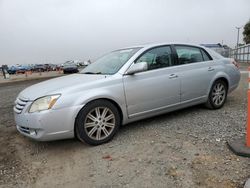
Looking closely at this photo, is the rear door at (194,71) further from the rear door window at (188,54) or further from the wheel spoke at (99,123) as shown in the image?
the wheel spoke at (99,123)

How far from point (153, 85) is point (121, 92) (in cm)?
67

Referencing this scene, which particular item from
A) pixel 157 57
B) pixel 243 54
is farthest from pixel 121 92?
pixel 243 54

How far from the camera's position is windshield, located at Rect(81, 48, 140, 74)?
15.4ft

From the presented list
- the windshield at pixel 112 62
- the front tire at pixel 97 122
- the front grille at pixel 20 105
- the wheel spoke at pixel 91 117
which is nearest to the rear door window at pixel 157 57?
the windshield at pixel 112 62

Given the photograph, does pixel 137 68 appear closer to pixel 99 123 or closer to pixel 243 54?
pixel 99 123

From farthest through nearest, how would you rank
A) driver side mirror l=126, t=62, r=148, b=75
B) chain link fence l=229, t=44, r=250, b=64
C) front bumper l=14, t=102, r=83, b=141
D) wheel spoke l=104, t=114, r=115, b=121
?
1. chain link fence l=229, t=44, r=250, b=64
2. driver side mirror l=126, t=62, r=148, b=75
3. wheel spoke l=104, t=114, r=115, b=121
4. front bumper l=14, t=102, r=83, b=141

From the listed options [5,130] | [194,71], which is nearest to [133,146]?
[194,71]

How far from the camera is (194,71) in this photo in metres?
5.29

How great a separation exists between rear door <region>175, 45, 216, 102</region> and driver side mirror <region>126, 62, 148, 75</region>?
3.34ft

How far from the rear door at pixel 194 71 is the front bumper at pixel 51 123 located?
Answer: 7.42ft

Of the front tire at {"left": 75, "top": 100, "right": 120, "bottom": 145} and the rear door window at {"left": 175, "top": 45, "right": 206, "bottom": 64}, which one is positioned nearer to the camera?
the front tire at {"left": 75, "top": 100, "right": 120, "bottom": 145}

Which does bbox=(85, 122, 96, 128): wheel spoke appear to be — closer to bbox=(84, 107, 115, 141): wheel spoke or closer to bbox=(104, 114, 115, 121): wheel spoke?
bbox=(84, 107, 115, 141): wheel spoke

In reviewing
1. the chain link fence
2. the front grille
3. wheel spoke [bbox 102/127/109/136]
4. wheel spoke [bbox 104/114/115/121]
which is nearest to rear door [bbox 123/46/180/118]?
wheel spoke [bbox 104/114/115/121]

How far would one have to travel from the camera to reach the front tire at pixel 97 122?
396cm
